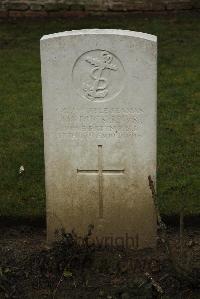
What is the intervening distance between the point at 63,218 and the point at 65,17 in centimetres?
647

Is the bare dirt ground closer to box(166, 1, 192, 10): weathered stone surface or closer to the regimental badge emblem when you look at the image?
the regimental badge emblem

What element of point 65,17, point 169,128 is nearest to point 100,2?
point 65,17

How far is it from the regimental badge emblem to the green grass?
1.22 metres

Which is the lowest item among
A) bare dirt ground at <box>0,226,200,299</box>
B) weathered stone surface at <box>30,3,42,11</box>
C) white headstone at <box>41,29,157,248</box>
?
bare dirt ground at <box>0,226,200,299</box>

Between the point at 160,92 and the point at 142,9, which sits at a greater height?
the point at 142,9

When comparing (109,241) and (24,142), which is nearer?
(109,241)

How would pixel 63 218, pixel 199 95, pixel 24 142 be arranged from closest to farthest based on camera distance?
pixel 63 218 → pixel 24 142 → pixel 199 95

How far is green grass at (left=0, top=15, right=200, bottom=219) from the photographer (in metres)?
5.81

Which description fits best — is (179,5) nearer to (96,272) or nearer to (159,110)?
(159,110)

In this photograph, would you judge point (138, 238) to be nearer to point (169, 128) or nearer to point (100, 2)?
point (169, 128)

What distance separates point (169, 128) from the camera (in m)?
7.17

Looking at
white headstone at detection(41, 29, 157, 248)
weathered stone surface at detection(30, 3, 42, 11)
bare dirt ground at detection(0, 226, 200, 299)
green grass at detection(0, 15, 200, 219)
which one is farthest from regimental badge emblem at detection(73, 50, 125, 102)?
weathered stone surface at detection(30, 3, 42, 11)

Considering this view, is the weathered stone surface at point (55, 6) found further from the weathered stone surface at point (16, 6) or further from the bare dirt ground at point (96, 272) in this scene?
the bare dirt ground at point (96, 272)

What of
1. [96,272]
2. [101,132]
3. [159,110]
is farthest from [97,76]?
[159,110]
